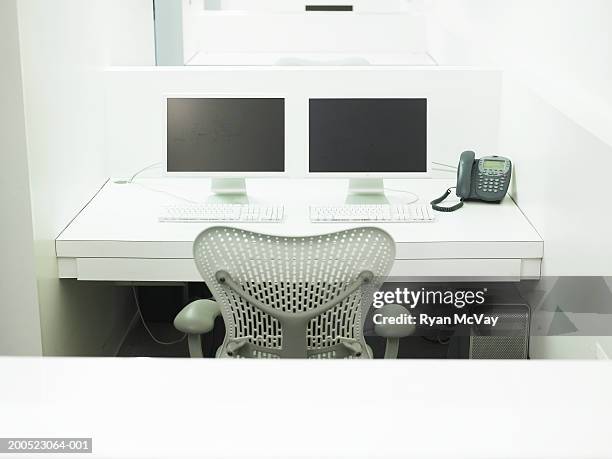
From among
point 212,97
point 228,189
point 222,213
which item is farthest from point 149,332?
point 212,97

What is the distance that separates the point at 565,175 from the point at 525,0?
0.88 metres

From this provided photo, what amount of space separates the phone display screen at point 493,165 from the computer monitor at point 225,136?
0.65 meters

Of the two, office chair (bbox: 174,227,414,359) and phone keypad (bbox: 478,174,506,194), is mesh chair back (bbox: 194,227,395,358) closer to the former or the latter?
office chair (bbox: 174,227,414,359)

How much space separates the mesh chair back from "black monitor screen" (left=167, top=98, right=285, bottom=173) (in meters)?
0.74

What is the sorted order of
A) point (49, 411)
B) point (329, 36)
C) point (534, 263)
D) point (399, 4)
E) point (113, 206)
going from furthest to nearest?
point (399, 4) → point (329, 36) → point (113, 206) → point (534, 263) → point (49, 411)

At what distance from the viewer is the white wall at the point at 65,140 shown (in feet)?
7.47

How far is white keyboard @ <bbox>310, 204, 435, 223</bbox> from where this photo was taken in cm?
262

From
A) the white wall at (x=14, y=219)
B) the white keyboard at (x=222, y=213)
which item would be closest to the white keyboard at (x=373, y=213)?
the white keyboard at (x=222, y=213)

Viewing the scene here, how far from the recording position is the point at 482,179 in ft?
9.11

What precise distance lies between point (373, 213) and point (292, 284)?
655 millimetres

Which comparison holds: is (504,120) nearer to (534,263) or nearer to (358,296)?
(534,263)

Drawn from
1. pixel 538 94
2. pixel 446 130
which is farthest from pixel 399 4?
pixel 538 94

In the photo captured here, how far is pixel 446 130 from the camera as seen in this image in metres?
3.05

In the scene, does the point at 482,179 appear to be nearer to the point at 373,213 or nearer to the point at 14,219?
the point at 373,213
